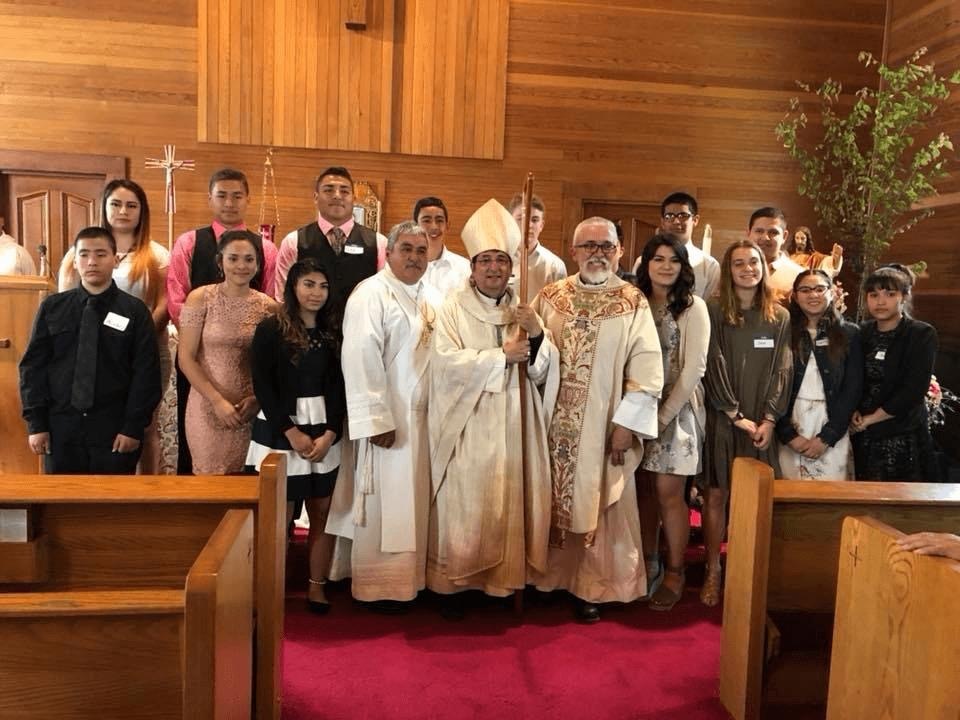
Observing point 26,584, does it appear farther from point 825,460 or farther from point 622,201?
point 622,201

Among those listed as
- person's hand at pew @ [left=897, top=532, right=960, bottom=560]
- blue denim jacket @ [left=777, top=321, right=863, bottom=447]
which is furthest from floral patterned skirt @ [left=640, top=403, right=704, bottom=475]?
person's hand at pew @ [left=897, top=532, right=960, bottom=560]

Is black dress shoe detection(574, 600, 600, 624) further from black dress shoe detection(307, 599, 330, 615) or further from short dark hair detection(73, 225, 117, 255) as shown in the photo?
short dark hair detection(73, 225, 117, 255)

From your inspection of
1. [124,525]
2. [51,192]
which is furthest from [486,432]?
[51,192]

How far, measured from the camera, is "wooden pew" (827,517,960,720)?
150 cm

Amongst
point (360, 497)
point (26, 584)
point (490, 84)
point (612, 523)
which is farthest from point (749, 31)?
point (26, 584)

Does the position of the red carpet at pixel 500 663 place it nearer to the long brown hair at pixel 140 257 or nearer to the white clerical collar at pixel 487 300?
the white clerical collar at pixel 487 300

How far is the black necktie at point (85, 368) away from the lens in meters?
2.90

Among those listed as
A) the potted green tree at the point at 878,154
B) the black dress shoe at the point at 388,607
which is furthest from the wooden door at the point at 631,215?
the black dress shoe at the point at 388,607

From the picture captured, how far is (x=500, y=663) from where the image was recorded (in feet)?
8.96

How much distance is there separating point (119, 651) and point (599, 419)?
2044mm

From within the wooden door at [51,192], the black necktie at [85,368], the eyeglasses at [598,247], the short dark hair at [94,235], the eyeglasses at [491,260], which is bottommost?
the black necktie at [85,368]

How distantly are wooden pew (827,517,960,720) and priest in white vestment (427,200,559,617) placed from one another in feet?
4.35

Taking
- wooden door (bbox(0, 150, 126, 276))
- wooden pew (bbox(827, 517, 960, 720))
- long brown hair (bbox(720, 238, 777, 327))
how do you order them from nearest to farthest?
wooden pew (bbox(827, 517, 960, 720))
long brown hair (bbox(720, 238, 777, 327))
wooden door (bbox(0, 150, 126, 276))

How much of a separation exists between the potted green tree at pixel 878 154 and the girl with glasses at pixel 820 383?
156cm
